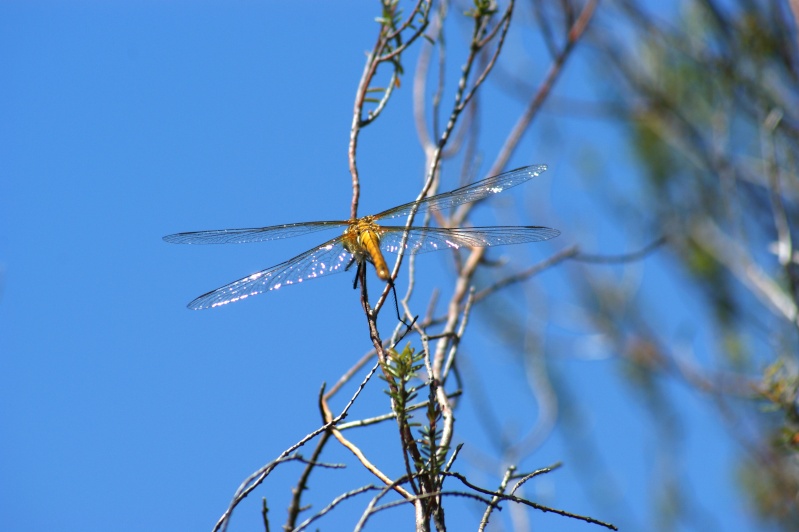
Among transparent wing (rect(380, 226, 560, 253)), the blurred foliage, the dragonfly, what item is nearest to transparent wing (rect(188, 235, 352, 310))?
the dragonfly

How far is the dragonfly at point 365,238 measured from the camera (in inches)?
102

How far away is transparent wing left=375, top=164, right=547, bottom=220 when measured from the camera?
278 cm

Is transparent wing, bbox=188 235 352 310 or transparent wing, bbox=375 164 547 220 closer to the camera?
transparent wing, bbox=188 235 352 310

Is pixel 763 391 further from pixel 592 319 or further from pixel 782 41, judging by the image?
pixel 592 319

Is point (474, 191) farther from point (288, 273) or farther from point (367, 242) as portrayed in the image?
point (288, 273)

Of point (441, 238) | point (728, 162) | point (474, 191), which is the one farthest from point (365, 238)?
point (728, 162)

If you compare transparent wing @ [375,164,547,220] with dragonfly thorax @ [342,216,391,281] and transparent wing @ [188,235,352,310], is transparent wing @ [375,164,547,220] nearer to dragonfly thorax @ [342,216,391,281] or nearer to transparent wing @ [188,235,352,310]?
dragonfly thorax @ [342,216,391,281]

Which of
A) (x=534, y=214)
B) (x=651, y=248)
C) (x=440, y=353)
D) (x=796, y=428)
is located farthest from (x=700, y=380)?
(x=440, y=353)

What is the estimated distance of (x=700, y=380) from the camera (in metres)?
4.41

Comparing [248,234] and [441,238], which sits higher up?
[248,234]

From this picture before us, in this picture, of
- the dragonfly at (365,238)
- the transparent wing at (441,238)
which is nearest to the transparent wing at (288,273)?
the dragonfly at (365,238)

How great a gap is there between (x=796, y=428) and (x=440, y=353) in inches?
45.1

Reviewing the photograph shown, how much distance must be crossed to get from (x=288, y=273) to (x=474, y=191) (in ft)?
2.35

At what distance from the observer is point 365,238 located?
2646 millimetres
